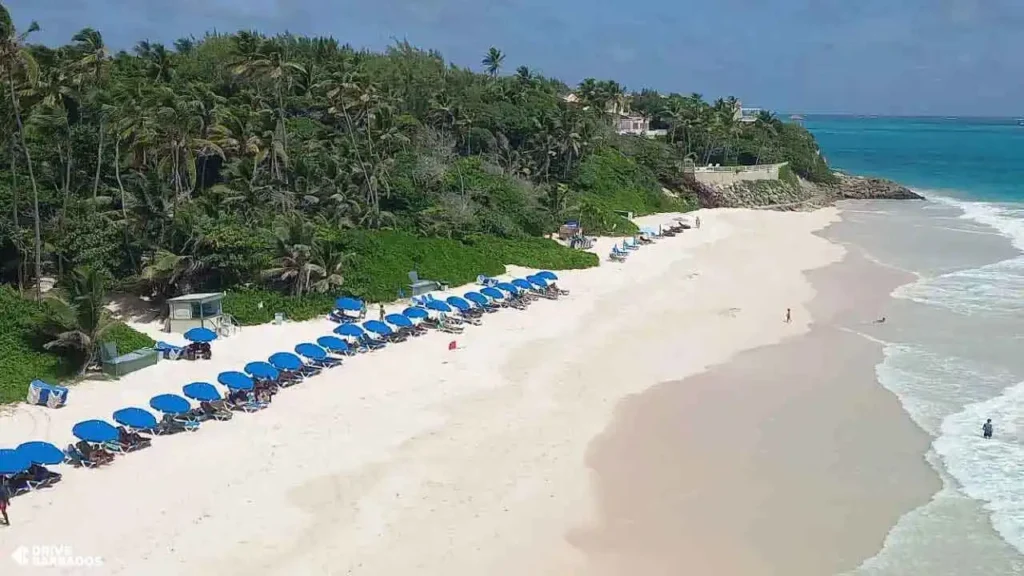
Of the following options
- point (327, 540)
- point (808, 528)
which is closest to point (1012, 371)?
point (808, 528)

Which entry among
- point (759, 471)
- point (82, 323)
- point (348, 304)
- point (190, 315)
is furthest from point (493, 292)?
point (759, 471)

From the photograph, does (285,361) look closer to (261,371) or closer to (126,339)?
(261,371)

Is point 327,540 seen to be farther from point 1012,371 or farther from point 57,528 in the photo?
point 1012,371

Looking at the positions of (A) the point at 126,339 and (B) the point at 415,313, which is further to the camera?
(B) the point at 415,313

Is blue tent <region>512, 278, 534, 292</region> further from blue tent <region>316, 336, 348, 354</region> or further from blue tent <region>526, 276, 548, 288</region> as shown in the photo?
blue tent <region>316, 336, 348, 354</region>

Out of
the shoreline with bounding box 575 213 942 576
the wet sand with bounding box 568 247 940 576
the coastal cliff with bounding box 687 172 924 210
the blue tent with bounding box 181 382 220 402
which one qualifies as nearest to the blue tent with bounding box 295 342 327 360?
the blue tent with bounding box 181 382 220 402

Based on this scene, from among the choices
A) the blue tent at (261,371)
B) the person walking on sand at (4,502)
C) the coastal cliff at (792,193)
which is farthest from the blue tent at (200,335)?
the coastal cliff at (792,193)

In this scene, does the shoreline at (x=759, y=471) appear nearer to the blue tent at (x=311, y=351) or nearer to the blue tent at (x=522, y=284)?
the blue tent at (x=311, y=351)
